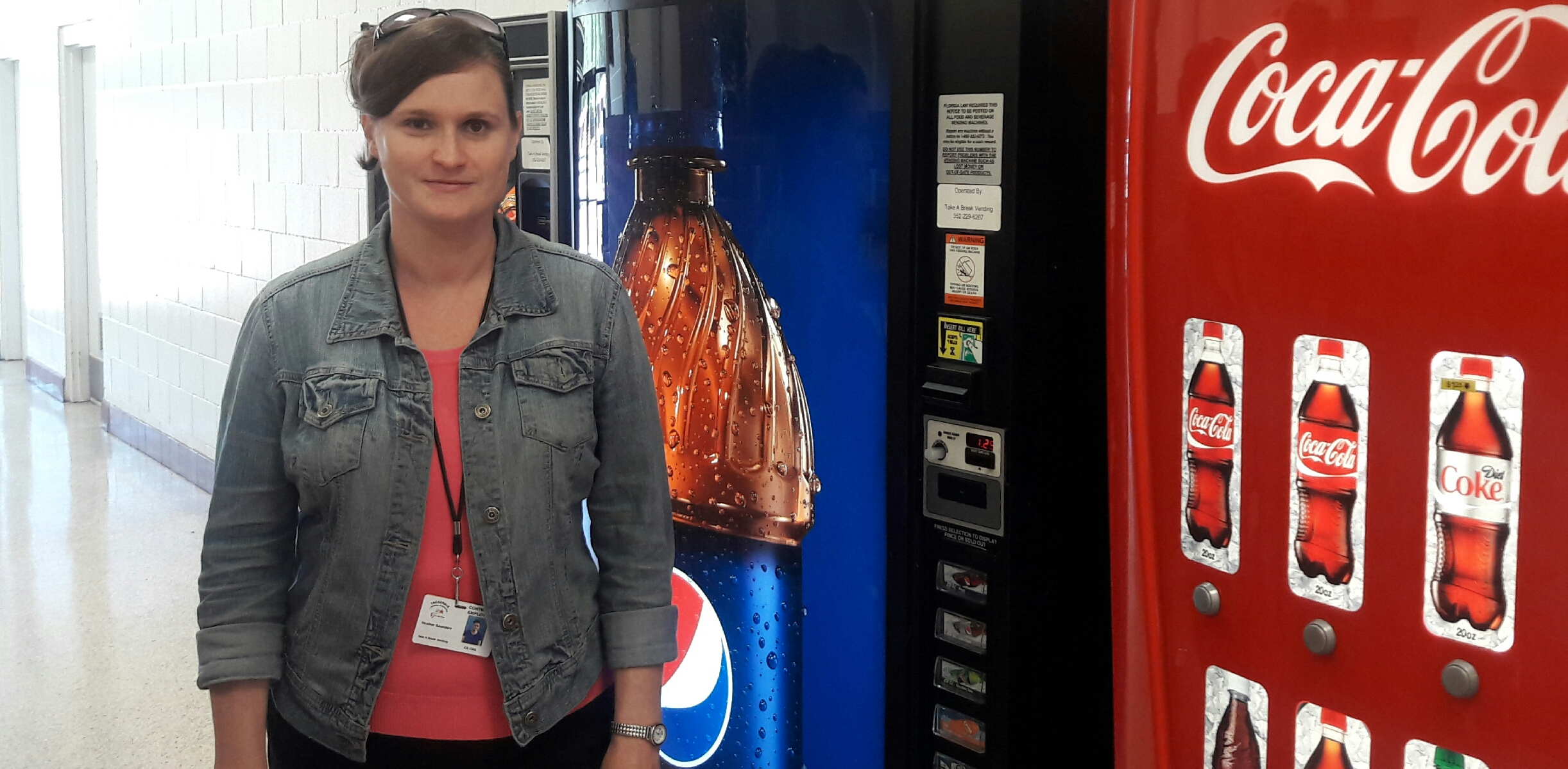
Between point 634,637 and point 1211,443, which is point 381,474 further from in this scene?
point 1211,443

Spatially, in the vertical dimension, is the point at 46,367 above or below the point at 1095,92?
below

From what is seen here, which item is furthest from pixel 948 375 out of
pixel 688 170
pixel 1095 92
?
pixel 688 170

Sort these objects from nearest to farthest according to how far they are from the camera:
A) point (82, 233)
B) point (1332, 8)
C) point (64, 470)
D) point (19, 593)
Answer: point (1332, 8) → point (19, 593) → point (64, 470) → point (82, 233)

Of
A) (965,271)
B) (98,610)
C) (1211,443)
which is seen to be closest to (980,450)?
(965,271)

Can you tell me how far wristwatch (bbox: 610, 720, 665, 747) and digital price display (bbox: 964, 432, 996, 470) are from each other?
21.6 inches

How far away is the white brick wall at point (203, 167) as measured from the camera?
4598mm

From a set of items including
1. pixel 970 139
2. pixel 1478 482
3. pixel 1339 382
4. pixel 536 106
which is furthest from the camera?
pixel 536 106

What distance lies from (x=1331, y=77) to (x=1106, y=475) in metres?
0.72

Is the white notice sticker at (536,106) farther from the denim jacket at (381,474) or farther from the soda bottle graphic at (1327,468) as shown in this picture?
the soda bottle graphic at (1327,468)

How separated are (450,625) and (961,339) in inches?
29.7

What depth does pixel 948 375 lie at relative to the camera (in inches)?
69.0

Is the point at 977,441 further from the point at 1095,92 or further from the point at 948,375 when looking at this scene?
the point at 1095,92

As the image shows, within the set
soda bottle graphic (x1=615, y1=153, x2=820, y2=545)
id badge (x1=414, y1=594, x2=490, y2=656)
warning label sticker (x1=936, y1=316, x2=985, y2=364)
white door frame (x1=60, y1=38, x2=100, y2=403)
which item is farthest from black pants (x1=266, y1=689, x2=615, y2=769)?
white door frame (x1=60, y1=38, x2=100, y2=403)

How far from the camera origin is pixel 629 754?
150cm
